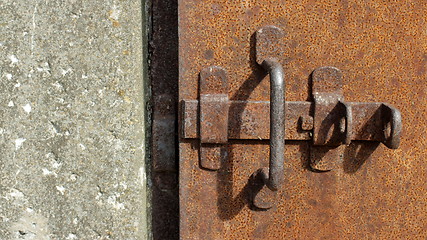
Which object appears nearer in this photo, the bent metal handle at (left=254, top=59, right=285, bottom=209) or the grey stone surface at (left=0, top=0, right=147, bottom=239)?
the bent metal handle at (left=254, top=59, right=285, bottom=209)

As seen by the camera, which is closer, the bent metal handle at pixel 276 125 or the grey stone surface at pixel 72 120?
the bent metal handle at pixel 276 125

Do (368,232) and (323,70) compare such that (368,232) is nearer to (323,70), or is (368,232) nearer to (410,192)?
(410,192)

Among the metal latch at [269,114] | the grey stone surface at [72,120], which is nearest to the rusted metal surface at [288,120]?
the metal latch at [269,114]

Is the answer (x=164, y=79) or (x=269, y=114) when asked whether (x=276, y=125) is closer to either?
(x=269, y=114)

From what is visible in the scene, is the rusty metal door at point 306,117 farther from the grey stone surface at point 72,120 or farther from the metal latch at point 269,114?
the grey stone surface at point 72,120

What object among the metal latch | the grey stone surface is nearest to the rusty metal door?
the metal latch

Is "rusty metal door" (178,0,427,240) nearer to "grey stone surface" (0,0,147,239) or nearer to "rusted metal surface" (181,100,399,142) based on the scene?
"rusted metal surface" (181,100,399,142)

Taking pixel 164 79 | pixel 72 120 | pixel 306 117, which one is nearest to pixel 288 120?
pixel 306 117
